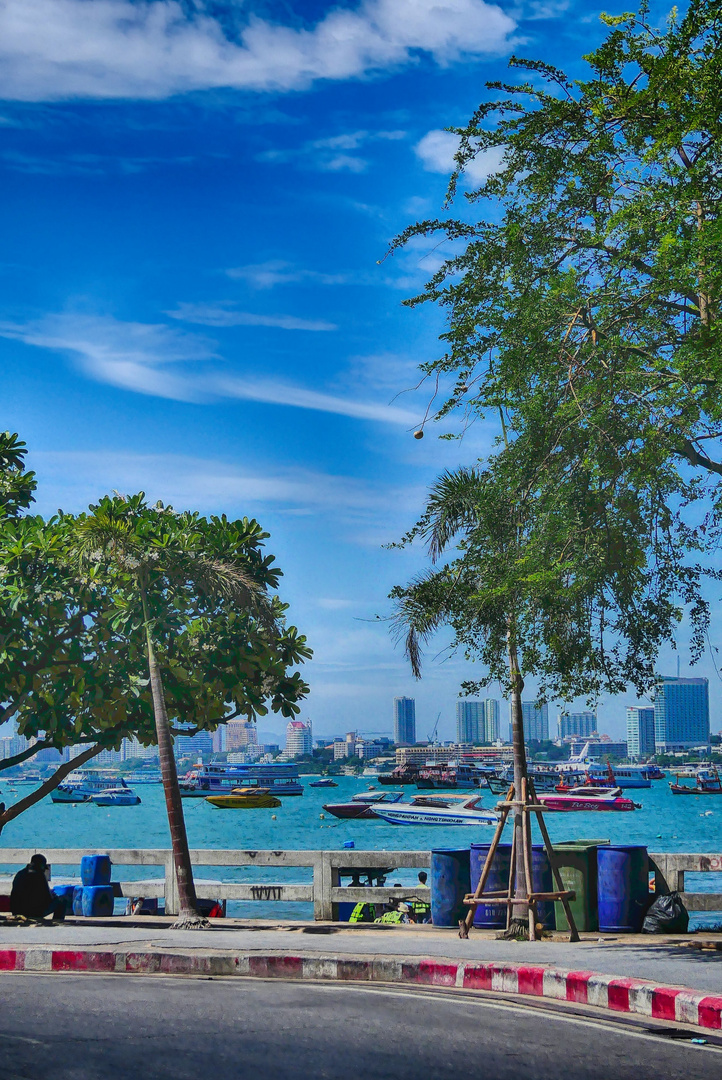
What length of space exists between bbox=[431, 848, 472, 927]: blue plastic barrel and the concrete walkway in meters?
0.25

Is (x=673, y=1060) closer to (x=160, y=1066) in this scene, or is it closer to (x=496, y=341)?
(x=160, y=1066)

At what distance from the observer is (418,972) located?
11.8 metres

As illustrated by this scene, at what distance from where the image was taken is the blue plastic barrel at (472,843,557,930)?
15031 millimetres

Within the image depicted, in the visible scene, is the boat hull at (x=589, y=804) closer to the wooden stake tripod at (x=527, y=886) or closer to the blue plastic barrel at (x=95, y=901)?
the blue plastic barrel at (x=95, y=901)

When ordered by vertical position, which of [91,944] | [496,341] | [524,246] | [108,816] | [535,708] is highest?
[524,246]

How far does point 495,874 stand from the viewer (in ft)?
50.3

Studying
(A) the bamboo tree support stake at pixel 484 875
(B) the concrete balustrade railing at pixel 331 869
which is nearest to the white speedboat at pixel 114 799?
(B) the concrete balustrade railing at pixel 331 869

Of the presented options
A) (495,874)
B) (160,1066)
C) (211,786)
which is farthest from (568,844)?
(211,786)

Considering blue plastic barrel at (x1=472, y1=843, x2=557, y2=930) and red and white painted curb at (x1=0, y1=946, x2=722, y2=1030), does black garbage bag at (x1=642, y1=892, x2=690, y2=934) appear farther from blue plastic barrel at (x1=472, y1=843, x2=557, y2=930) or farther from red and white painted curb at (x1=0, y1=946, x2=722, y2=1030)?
red and white painted curb at (x1=0, y1=946, x2=722, y2=1030)

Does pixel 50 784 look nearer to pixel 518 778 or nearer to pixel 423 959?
pixel 518 778

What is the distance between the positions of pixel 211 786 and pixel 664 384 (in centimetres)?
19502

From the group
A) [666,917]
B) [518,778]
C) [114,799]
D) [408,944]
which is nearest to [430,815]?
[518,778]

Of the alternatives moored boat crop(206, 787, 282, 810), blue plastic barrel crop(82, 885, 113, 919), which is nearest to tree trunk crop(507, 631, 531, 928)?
blue plastic barrel crop(82, 885, 113, 919)

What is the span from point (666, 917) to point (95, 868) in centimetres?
1009
